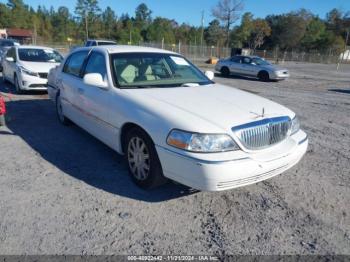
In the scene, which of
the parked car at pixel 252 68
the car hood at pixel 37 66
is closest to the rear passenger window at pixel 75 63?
the car hood at pixel 37 66

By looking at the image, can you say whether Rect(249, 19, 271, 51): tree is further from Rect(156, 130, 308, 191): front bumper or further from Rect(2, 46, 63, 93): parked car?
Rect(156, 130, 308, 191): front bumper

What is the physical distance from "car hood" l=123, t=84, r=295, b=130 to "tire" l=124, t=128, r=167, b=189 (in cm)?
41

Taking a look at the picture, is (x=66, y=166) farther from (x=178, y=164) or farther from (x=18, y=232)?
(x=178, y=164)

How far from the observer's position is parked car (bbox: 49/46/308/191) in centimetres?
314

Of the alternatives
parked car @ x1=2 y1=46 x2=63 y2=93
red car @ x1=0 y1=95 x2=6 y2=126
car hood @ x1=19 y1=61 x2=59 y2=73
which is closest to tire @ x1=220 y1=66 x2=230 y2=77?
parked car @ x1=2 y1=46 x2=63 y2=93

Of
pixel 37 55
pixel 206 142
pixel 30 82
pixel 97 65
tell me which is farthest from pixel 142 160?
pixel 37 55

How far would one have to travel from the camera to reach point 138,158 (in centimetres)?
380

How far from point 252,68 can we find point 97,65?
1555 centimetres

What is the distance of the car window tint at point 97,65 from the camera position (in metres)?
4.52

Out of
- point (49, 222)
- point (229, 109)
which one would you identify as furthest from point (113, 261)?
point (229, 109)

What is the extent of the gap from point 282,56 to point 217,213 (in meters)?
64.2

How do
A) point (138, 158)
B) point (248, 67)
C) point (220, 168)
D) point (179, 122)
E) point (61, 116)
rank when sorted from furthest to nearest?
point (248, 67)
point (61, 116)
point (138, 158)
point (179, 122)
point (220, 168)

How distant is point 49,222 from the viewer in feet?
10.2

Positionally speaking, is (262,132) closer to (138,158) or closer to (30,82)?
(138,158)
